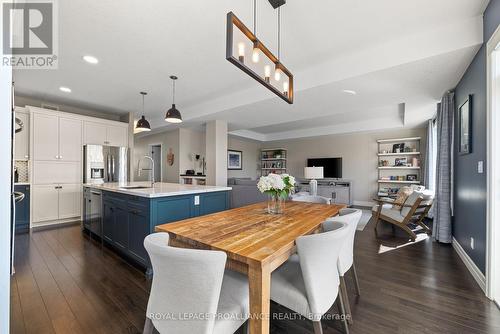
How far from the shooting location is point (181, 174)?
252 inches

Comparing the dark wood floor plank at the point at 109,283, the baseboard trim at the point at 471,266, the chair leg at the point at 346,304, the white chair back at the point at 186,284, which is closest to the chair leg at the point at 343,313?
the chair leg at the point at 346,304

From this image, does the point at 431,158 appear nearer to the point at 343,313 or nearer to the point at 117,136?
the point at 343,313

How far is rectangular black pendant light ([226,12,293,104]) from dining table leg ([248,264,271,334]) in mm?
1276

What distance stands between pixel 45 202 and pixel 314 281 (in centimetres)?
533

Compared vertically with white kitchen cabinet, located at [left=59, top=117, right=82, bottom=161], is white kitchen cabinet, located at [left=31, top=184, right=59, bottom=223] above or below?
below

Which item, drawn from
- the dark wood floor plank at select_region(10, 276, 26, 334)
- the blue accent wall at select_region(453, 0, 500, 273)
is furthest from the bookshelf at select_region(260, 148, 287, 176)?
the dark wood floor plank at select_region(10, 276, 26, 334)

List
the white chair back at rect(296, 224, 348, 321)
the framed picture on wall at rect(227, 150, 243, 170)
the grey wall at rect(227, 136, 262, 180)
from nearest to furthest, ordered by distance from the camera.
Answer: the white chair back at rect(296, 224, 348, 321) → the framed picture on wall at rect(227, 150, 243, 170) → the grey wall at rect(227, 136, 262, 180)

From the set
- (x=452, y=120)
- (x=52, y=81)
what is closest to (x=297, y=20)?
(x=452, y=120)

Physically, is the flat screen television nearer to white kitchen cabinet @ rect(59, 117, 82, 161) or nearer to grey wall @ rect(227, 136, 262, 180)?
grey wall @ rect(227, 136, 262, 180)

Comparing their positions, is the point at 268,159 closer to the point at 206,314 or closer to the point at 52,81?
the point at 52,81

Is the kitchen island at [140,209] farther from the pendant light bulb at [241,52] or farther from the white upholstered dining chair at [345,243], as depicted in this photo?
the white upholstered dining chair at [345,243]

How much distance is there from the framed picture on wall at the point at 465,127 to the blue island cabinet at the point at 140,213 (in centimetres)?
305

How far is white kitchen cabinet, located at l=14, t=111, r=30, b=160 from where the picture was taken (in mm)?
4078

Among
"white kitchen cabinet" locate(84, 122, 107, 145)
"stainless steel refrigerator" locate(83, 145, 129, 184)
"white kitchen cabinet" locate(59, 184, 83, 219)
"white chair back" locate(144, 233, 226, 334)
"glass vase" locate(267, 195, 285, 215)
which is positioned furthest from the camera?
"white kitchen cabinet" locate(84, 122, 107, 145)
